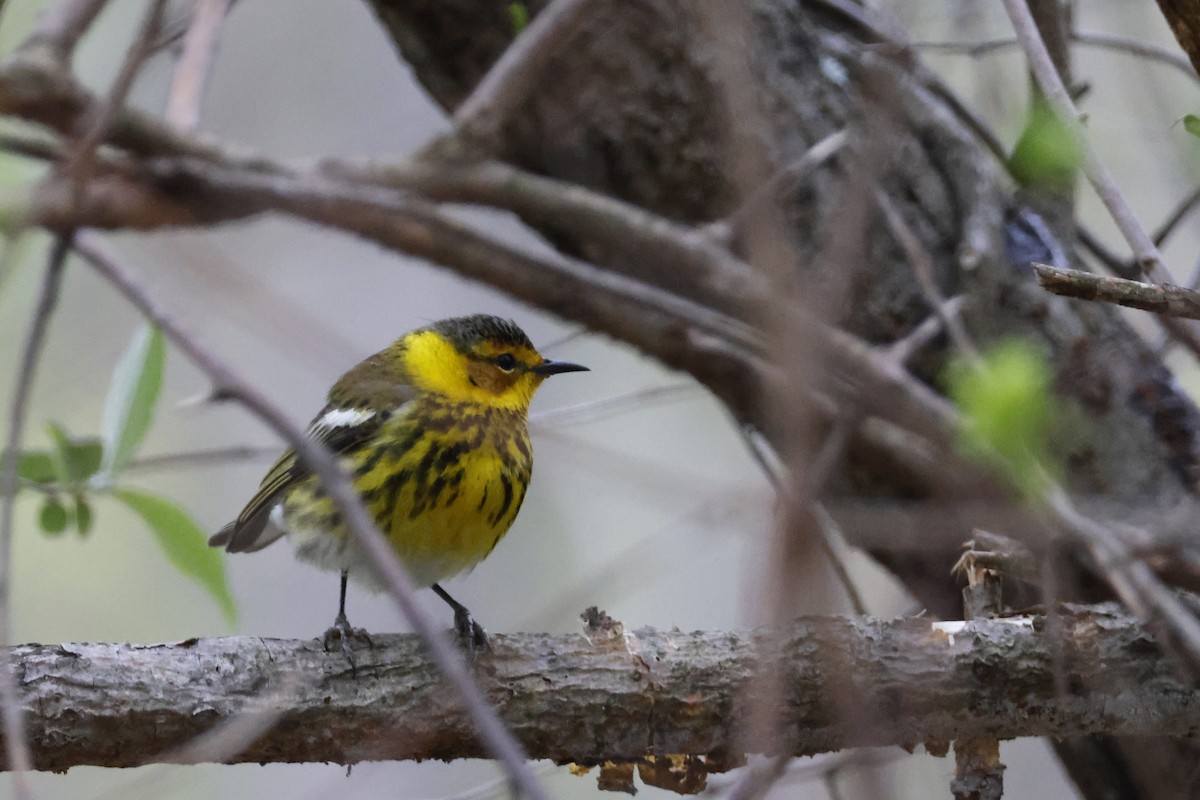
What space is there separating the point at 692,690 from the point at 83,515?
1.32 metres

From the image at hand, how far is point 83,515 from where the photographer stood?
2.46 meters

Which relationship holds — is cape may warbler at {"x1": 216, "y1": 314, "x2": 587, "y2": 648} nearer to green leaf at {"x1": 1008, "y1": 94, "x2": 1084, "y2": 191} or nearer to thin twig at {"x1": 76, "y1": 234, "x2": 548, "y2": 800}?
green leaf at {"x1": 1008, "y1": 94, "x2": 1084, "y2": 191}

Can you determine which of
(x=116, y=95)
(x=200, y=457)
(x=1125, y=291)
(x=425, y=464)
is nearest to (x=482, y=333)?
(x=425, y=464)

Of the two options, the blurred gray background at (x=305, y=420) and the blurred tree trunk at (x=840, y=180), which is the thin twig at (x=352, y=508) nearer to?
the blurred tree trunk at (x=840, y=180)

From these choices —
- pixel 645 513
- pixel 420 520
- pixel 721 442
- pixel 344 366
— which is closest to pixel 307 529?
pixel 420 520

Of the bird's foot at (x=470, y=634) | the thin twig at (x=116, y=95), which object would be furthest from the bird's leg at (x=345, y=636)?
the thin twig at (x=116, y=95)

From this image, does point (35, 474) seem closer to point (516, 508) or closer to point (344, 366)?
point (516, 508)

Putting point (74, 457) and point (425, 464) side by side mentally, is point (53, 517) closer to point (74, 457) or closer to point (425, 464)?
point (74, 457)

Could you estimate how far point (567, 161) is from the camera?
3111mm

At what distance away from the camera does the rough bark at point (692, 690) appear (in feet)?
7.01

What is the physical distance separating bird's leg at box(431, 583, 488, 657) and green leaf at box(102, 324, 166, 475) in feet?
2.59

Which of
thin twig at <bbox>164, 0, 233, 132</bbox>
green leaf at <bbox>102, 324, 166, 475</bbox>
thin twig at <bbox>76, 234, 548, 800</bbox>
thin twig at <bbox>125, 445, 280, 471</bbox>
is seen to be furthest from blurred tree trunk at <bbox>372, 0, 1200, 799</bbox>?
thin twig at <bbox>76, 234, 548, 800</bbox>

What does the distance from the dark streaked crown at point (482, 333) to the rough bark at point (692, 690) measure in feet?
4.23

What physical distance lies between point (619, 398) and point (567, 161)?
2.16 feet
